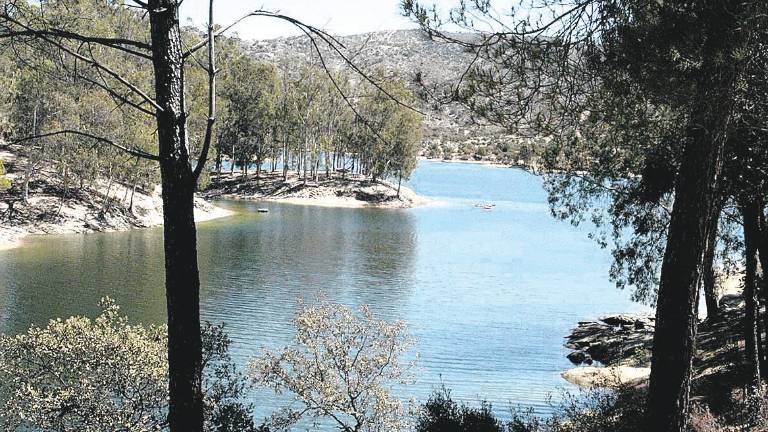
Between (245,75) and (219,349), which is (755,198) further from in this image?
(245,75)

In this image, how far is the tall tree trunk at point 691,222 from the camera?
5.85m

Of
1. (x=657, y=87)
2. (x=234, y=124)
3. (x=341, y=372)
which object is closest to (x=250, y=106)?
(x=234, y=124)

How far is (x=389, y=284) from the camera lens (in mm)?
28703

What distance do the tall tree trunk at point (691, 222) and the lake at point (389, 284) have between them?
905 cm

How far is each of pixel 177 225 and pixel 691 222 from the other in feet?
13.3

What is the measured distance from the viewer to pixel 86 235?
1505 inches

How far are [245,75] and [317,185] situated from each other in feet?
36.9

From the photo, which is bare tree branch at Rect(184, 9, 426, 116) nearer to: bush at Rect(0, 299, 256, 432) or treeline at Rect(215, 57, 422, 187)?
bush at Rect(0, 299, 256, 432)

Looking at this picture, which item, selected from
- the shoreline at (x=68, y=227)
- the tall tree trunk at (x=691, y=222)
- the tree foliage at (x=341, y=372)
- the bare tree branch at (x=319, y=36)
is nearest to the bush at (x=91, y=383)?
the tree foliage at (x=341, y=372)

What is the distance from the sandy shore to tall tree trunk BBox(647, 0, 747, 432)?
5319 cm

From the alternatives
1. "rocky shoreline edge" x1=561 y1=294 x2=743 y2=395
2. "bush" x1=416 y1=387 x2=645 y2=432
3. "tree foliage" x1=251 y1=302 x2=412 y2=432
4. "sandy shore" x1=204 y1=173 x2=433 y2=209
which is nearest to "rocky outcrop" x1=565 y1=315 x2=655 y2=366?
"rocky shoreline edge" x1=561 y1=294 x2=743 y2=395

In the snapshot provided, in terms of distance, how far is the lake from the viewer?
1970 cm

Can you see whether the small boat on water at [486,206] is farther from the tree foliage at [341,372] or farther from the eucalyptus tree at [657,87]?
the eucalyptus tree at [657,87]

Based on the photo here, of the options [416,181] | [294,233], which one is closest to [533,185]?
[416,181]
